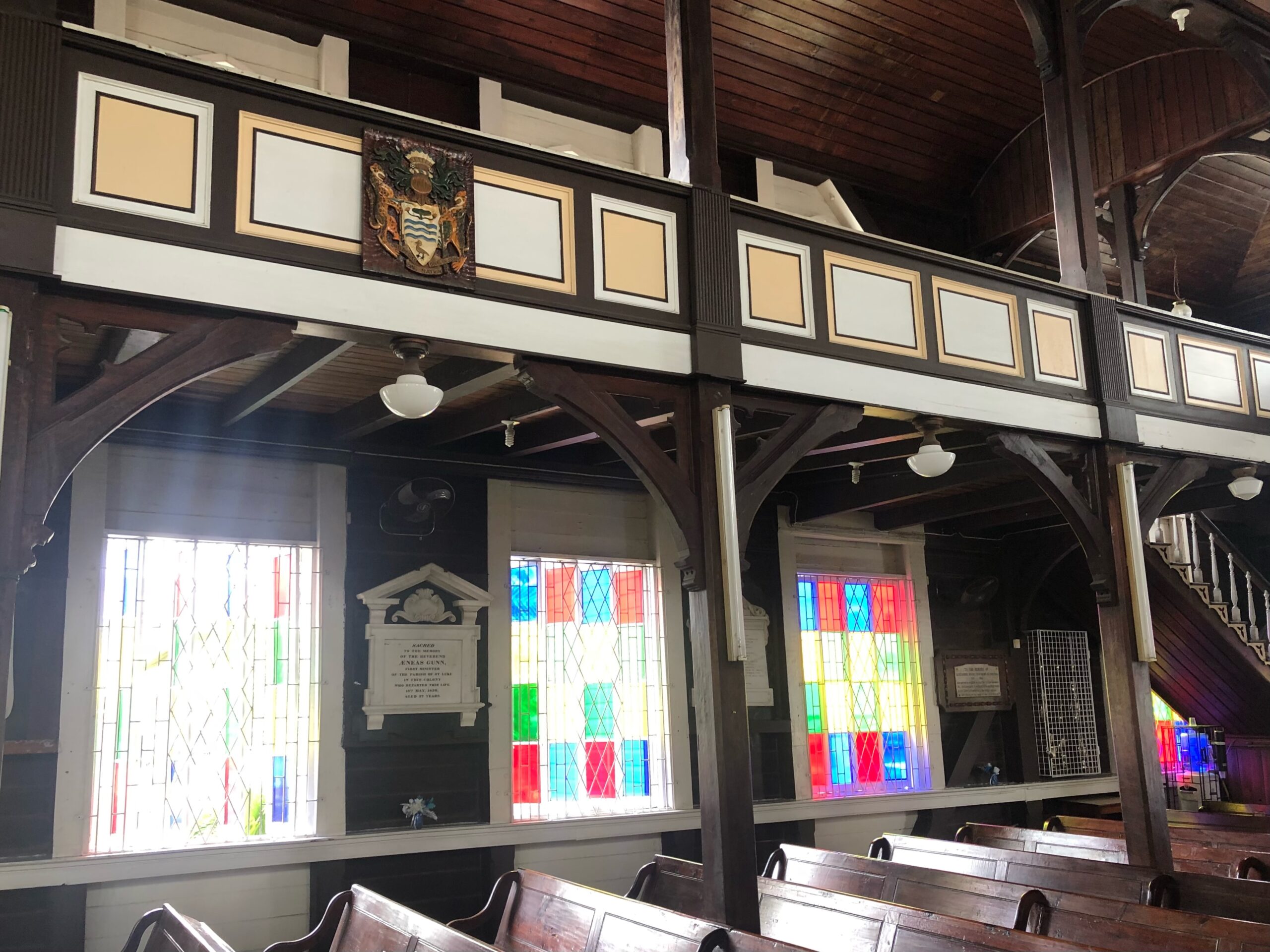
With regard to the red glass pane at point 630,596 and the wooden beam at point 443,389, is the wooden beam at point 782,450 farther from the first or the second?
the red glass pane at point 630,596

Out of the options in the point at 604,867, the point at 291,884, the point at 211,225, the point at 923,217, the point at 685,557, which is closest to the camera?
the point at 211,225

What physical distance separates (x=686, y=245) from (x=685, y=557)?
1.45 meters

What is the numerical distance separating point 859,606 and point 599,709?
115 inches

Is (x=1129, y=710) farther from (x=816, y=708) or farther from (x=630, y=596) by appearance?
(x=630, y=596)

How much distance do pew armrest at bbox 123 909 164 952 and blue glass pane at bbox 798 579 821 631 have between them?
230 inches

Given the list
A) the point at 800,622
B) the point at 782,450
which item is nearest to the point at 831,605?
the point at 800,622

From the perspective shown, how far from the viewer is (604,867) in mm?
7543

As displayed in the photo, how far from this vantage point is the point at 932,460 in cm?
578

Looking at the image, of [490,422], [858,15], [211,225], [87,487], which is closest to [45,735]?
[87,487]

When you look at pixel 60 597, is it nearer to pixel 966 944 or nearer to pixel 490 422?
pixel 490 422

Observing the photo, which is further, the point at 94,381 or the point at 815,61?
the point at 815,61

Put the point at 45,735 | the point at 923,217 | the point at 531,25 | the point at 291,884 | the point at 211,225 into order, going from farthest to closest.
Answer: the point at 923,217, the point at 531,25, the point at 291,884, the point at 45,735, the point at 211,225

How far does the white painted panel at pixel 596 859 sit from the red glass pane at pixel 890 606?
10.3 ft

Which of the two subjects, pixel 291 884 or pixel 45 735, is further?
pixel 291 884
